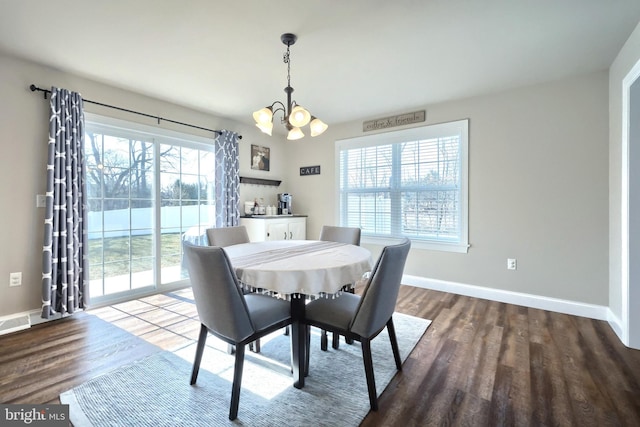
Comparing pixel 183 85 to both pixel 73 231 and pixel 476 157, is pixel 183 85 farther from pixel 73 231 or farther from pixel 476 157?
pixel 476 157

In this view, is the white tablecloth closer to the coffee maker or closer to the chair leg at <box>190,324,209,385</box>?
the chair leg at <box>190,324,209,385</box>

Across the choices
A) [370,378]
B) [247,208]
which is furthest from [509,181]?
[247,208]

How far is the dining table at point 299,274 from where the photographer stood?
1.61 m

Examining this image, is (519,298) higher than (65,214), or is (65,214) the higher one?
(65,214)

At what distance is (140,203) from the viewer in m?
3.52

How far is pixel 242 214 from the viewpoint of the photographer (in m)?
4.56

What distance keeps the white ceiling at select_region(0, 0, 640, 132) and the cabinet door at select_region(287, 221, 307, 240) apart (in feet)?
6.87

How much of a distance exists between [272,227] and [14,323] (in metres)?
2.80

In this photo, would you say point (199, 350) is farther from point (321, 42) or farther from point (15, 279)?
point (321, 42)

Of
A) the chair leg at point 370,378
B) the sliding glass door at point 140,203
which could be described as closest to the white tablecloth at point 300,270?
the chair leg at point 370,378

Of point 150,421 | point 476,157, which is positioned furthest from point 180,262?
point 476,157

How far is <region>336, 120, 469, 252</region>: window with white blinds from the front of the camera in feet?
12.2

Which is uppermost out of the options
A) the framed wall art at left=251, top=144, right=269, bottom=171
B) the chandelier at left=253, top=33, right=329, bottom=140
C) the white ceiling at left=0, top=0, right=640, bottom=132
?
the white ceiling at left=0, top=0, right=640, bottom=132

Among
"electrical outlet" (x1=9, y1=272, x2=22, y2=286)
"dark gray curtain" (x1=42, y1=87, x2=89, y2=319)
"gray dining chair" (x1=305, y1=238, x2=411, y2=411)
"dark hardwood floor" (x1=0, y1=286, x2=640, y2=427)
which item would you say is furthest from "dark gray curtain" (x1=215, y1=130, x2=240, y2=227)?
"gray dining chair" (x1=305, y1=238, x2=411, y2=411)
